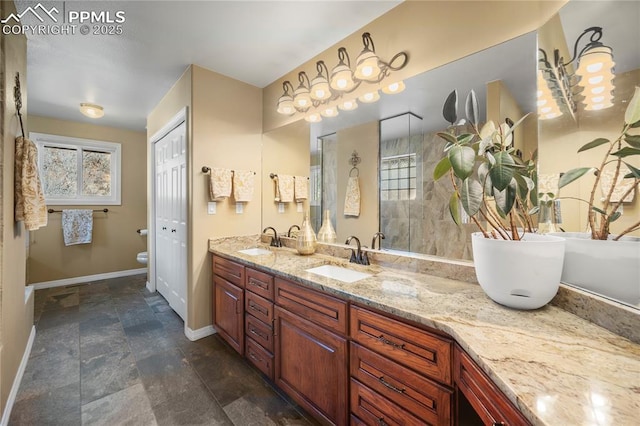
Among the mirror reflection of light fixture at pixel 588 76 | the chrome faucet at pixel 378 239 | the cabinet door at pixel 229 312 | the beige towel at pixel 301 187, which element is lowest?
the cabinet door at pixel 229 312

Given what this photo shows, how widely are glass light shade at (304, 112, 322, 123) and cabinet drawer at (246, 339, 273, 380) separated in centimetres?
189

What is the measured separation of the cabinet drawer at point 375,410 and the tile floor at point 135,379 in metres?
0.49

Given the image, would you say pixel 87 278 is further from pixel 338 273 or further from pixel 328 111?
pixel 328 111

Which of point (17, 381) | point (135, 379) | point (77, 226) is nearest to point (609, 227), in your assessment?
point (135, 379)

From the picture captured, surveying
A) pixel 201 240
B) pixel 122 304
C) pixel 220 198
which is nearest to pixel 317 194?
pixel 220 198

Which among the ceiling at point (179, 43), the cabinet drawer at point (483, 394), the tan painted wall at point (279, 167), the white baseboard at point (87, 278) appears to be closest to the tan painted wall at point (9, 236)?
Result: the ceiling at point (179, 43)

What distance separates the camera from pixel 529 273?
94 cm

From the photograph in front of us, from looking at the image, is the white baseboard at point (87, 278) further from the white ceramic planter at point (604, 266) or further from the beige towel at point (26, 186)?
the white ceramic planter at point (604, 266)

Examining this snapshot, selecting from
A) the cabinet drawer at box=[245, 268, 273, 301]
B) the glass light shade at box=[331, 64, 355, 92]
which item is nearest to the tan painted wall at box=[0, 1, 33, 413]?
the cabinet drawer at box=[245, 268, 273, 301]

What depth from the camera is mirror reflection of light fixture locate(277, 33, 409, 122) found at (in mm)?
1671

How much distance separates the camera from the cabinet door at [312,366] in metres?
1.27

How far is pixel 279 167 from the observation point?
2795 millimetres

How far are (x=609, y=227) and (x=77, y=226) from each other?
18.6 ft

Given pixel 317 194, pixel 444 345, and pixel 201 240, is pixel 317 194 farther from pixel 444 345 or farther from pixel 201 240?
pixel 444 345
